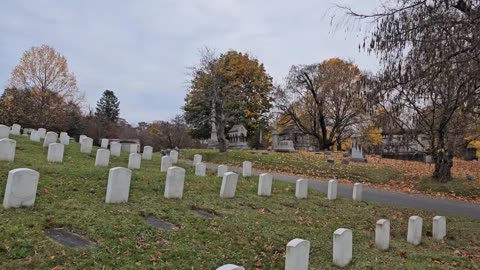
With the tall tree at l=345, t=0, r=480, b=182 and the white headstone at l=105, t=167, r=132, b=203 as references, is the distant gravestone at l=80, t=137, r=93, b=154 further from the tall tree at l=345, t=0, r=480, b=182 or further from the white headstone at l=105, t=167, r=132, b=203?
the tall tree at l=345, t=0, r=480, b=182

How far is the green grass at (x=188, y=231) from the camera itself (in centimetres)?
463

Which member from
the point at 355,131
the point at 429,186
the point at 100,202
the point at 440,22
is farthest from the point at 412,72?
the point at 355,131

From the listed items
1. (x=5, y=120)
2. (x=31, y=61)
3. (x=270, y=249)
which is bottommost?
(x=270, y=249)

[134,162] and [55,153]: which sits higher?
[55,153]

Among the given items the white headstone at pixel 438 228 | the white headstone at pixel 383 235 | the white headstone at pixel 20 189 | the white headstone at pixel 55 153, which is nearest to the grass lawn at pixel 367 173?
the white headstone at pixel 438 228

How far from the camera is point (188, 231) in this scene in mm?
5895

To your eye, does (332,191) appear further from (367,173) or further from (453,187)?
(367,173)

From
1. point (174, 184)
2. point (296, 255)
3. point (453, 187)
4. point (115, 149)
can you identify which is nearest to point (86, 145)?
point (115, 149)

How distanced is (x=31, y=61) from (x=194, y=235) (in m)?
37.4

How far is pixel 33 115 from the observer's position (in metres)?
34.9

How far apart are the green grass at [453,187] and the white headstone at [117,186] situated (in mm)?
14347

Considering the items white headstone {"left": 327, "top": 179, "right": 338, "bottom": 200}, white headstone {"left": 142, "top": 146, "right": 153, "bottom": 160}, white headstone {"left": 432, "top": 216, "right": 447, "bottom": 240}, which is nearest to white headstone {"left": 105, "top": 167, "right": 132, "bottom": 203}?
white headstone {"left": 327, "top": 179, "right": 338, "bottom": 200}

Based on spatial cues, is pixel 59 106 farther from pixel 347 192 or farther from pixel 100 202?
pixel 100 202

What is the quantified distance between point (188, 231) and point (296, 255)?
1854 millimetres
